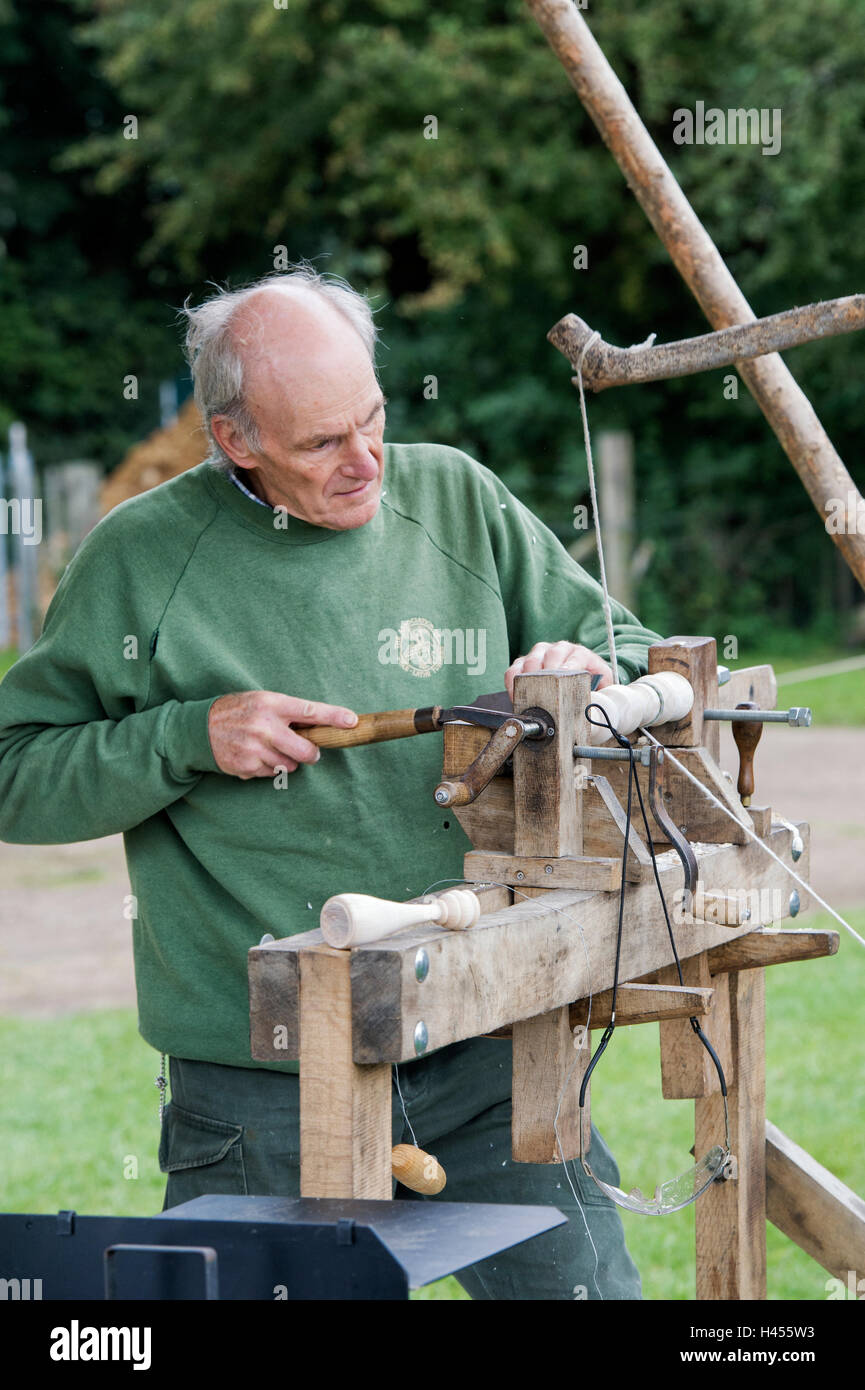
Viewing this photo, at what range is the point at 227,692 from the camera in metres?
2.31

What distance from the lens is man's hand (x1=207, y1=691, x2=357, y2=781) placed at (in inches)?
83.4

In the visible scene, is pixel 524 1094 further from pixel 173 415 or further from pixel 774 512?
pixel 173 415

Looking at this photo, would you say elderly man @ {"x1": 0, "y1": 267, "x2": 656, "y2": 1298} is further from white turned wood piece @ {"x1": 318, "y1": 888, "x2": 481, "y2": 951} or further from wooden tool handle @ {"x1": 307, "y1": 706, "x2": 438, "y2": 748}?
white turned wood piece @ {"x1": 318, "y1": 888, "x2": 481, "y2": 951}

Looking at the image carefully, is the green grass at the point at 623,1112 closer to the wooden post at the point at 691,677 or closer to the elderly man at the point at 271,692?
the elderly man at the point at 271,692

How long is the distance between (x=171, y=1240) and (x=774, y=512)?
13962mm

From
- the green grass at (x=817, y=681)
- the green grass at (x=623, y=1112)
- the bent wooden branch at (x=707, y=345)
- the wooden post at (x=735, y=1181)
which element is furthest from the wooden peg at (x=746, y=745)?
the green grass at (x=817, y=681)

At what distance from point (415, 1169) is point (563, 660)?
681 mm

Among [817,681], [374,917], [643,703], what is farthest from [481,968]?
[817,681]

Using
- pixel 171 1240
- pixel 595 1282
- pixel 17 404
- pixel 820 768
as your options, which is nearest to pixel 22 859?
pixel 820 768

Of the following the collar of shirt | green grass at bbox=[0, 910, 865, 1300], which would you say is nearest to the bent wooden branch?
the collar of shirt

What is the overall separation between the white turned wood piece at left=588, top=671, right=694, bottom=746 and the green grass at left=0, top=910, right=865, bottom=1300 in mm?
1932

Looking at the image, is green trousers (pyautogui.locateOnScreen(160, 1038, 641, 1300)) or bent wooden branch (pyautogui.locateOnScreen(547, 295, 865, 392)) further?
green trousers (pyautogui.locateOnScreen(160, 1038, 641, 1300))

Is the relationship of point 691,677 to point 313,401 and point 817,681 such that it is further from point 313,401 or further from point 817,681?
point 817,681

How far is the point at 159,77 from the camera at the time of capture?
16578 mm
